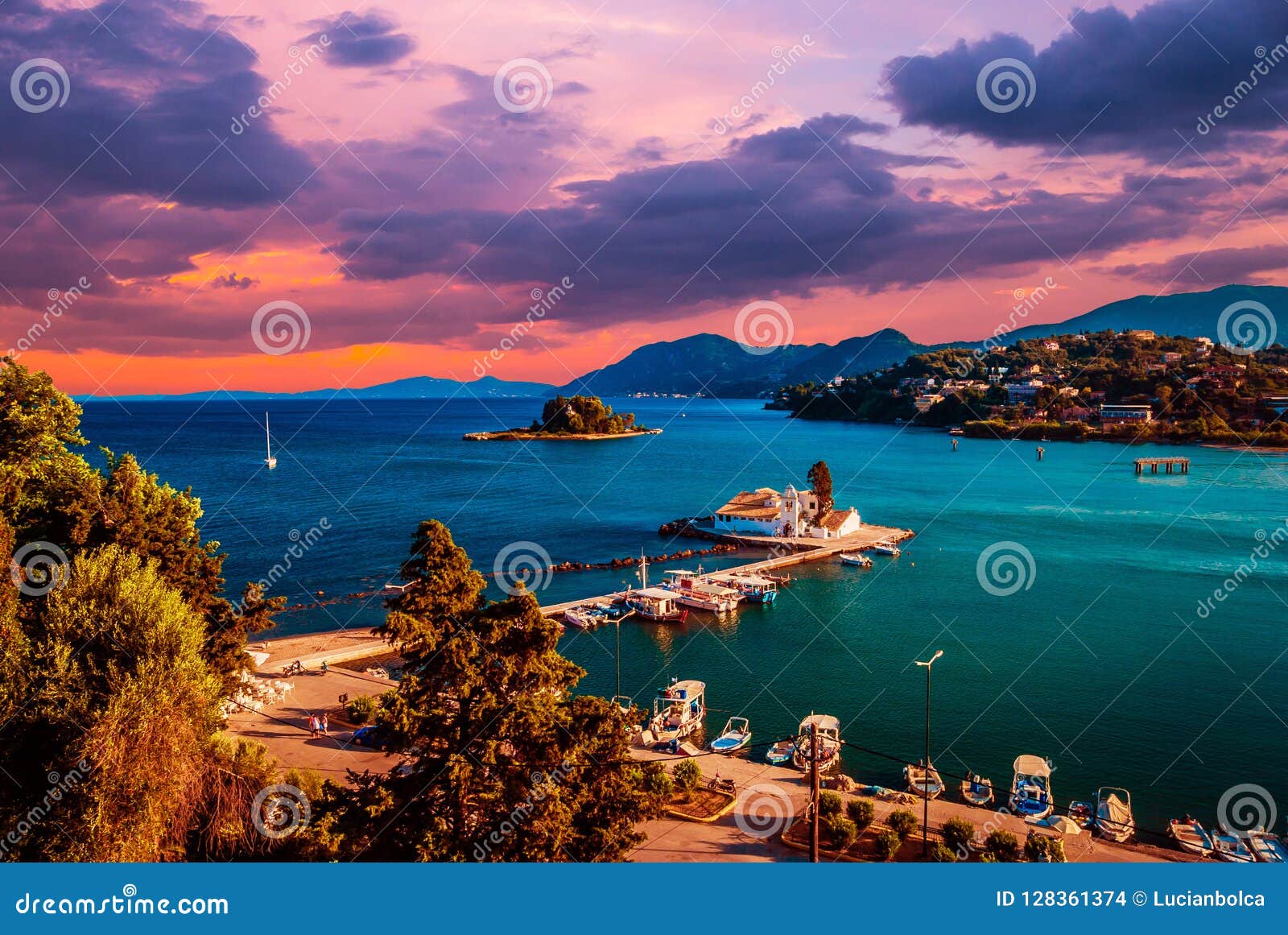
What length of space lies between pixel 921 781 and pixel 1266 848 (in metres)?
6.22

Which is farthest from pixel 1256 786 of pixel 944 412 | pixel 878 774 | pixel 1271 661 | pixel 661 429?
pixel 661 429

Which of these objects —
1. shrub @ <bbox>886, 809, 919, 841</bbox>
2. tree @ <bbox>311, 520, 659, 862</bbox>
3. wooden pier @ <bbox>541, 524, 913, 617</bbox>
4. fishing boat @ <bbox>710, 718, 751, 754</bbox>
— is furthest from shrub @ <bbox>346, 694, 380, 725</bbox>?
wooden pier @ <bbox>541, 524, 913, 617</bbox>

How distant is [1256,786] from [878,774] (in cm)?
867

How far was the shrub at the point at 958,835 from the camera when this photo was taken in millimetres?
13308

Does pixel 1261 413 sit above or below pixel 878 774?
above

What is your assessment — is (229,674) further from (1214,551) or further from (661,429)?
(661,429)

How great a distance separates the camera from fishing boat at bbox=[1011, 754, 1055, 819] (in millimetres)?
16141

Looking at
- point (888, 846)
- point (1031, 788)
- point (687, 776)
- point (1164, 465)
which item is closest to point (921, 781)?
point (1031, 788)

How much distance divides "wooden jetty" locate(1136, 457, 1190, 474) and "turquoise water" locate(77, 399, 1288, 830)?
6.58 ft

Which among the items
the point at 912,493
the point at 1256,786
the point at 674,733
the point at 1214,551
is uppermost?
the point at 912,493

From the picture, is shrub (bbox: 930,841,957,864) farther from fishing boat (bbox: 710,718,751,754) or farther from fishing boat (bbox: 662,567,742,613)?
fishing boat (bbox: 662,567,742,613)

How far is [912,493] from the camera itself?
63719 mm

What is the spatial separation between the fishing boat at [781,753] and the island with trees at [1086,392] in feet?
331

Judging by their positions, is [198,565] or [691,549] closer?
[198,565]
